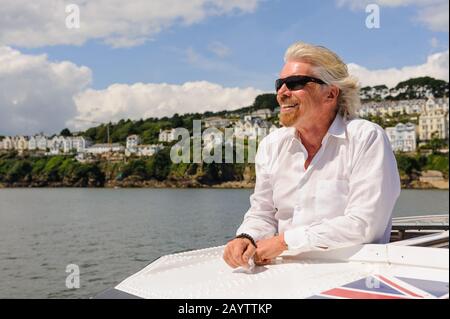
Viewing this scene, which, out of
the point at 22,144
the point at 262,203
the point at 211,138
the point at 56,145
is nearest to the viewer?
the point at 262,203

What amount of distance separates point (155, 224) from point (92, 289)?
2684 cm

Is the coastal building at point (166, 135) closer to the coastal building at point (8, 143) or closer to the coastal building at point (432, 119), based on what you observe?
the coastal building at point (432, 119)

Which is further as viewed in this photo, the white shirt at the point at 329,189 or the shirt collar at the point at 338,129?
the shirt collar at the point at 338,129

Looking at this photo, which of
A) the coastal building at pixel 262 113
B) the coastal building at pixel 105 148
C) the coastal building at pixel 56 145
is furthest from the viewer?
the coastal building at pixel 56 145

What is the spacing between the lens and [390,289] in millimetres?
1830

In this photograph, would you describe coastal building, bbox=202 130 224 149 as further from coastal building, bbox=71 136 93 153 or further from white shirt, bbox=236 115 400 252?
white shirt, bbox=236 115 400 252

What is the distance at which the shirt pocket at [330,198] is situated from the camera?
2.35m

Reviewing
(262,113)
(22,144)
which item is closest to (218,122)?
(262,113)

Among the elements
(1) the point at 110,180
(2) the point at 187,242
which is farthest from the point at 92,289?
(1) the point at 110,180

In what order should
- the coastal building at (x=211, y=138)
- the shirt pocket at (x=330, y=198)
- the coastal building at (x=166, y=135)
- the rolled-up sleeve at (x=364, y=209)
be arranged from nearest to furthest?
the rolled-up sleeve at (x=364, y=209) < the shirt pocket at (x=330, y=198) < the coastal building at (x=211, y=138) < the coastal building at (x=166, y=135)

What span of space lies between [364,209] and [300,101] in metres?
0.57

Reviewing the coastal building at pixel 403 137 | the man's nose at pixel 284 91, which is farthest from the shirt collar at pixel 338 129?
the coastal building at pixel 403 137

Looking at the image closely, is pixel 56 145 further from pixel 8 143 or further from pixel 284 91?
pixel 284 91

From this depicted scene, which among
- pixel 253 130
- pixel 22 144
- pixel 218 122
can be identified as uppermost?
pixel 218 122
